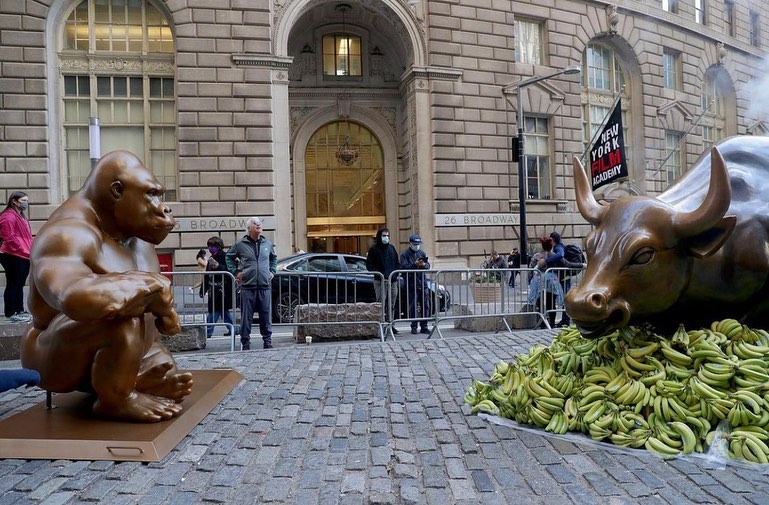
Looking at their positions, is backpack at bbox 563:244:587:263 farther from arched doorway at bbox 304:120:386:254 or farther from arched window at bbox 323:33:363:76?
arched window at bbox 323:33:363:76

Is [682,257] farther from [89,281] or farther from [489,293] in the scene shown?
[489,293]

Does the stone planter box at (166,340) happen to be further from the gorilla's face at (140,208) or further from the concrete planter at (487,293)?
the concrete planter at (487,293)

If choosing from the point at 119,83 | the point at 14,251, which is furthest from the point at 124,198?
the point at 119,83

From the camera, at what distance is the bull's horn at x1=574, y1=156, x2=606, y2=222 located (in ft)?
12.2

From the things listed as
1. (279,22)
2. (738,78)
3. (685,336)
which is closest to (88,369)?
(685,336)

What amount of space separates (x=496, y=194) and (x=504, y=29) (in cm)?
598

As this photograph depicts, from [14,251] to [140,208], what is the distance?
694 cm

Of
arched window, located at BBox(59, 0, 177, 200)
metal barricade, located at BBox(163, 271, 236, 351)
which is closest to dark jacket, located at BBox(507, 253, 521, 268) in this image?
arched window, located at BBox(59, 0, 177, 200)

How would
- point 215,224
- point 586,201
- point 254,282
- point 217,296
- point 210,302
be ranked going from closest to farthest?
point 586,201
point 254,282
point 210,302
point 217,296
point 215,224

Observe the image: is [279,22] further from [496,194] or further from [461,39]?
[496,194]

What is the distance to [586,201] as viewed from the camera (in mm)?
3883

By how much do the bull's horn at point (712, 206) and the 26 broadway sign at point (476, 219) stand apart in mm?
15993

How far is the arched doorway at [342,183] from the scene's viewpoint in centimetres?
2234

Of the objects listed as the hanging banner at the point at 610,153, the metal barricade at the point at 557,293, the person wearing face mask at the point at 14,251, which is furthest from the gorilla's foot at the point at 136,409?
the hanging banner at the point at 610,153
